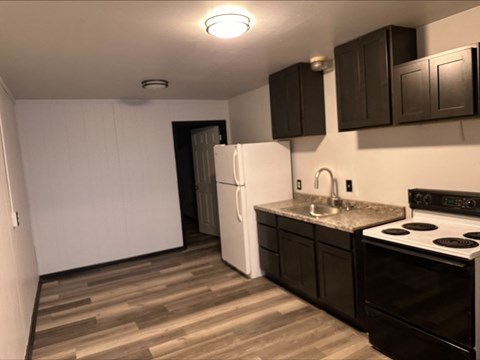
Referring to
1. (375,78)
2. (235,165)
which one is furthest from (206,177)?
(375,78)

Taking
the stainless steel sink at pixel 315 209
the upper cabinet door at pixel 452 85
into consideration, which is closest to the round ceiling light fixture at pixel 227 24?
the upper cabinet door at pixel 452 85

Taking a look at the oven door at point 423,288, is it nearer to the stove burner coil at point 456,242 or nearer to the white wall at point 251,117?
the stove burner coil at point 456,242

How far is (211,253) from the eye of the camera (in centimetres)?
503

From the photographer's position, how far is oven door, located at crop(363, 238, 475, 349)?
1853 mm

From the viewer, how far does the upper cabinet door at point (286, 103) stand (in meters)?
3.47

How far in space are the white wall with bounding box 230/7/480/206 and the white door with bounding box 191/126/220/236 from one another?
6.82 ft

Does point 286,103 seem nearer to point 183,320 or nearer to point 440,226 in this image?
point 440,226

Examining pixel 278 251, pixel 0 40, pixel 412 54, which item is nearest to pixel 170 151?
pixel 278 251

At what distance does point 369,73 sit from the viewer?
2.59m

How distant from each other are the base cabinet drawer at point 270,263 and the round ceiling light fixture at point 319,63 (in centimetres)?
197

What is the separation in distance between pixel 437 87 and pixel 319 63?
4.15 ft

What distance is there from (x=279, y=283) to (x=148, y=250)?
223 centimetres

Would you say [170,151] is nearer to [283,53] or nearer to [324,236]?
[283,53]

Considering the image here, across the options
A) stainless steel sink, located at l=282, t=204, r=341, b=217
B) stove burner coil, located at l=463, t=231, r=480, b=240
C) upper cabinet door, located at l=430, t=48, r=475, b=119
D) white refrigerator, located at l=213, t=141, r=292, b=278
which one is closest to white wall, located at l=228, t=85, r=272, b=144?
white refrigerator, located at l=213, t=141, r=292, b=278
